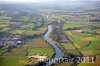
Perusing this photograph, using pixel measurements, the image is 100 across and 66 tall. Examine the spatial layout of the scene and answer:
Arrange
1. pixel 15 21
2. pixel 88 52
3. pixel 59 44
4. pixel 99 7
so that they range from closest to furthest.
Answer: pixel 88 52 → pixel 59 44 → pixel 15 21 → pixel 99 7

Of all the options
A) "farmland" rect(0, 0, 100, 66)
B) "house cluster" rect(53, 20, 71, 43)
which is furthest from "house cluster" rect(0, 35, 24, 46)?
"house cluster" rect(53, 20, 71, 43)

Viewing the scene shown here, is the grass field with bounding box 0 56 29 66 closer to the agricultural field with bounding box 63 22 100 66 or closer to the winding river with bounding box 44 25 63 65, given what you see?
the winding river with bounding box 44 25 63 65

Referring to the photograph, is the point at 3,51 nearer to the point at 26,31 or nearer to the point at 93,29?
the point at 26,31

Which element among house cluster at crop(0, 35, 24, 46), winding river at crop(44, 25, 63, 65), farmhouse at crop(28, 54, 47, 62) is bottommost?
winding river at crop(44, 25, 63, 65)

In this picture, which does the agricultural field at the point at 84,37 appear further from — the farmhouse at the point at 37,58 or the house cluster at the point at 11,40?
the house cluster at the point at 11,40

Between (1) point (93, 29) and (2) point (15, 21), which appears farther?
(2) point (15, 21)

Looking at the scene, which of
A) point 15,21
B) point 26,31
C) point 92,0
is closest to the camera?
point 26,31

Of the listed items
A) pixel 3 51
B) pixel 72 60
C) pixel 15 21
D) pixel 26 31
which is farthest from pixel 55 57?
pixel 15 21

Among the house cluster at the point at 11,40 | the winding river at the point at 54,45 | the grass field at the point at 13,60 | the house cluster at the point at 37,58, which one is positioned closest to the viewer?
the grass field at the point at 13,60

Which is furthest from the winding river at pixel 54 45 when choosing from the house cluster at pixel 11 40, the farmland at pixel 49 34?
the house cluster at pixel 11 40
